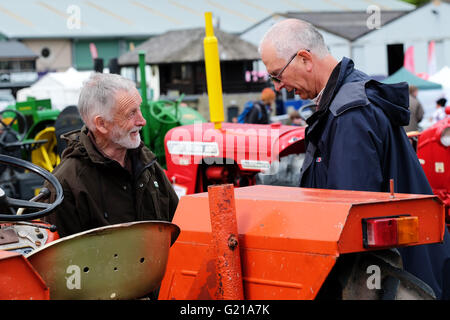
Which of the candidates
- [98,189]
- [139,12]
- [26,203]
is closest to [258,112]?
[98,189]

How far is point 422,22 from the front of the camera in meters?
34.1

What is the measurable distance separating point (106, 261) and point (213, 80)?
1993 millimetres

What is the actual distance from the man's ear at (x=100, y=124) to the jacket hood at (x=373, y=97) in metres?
1.09

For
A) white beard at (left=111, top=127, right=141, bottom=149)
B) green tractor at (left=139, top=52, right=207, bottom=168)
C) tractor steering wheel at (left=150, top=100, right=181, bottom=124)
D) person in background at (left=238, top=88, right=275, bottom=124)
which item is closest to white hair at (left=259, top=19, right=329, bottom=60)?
white beard at (left=111, top=127, right=141, bottom=149)

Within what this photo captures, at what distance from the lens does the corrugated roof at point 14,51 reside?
1254 inches

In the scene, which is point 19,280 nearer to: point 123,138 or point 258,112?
point 123,138

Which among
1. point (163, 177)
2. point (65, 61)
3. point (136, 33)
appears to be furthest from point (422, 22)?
point (163, 177)

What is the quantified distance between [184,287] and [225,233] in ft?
1.07

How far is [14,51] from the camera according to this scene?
32.2 metres

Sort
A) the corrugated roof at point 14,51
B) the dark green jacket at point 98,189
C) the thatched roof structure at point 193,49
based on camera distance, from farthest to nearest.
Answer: the corrugated roof at point 14,51 < the thatched roof structure at point 193,49 < the dark green jacket at point 98,189

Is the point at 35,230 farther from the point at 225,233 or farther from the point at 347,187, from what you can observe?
the point at 347,187

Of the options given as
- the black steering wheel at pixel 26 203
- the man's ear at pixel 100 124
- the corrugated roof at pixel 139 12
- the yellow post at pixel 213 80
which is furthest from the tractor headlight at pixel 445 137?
the corrugated roof at pixel 139 12

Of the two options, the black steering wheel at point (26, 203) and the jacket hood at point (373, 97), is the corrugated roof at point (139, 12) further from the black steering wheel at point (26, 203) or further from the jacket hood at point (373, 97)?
the black steering wheel at point (26, 203)

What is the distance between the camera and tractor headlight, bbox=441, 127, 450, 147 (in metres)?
6.01
